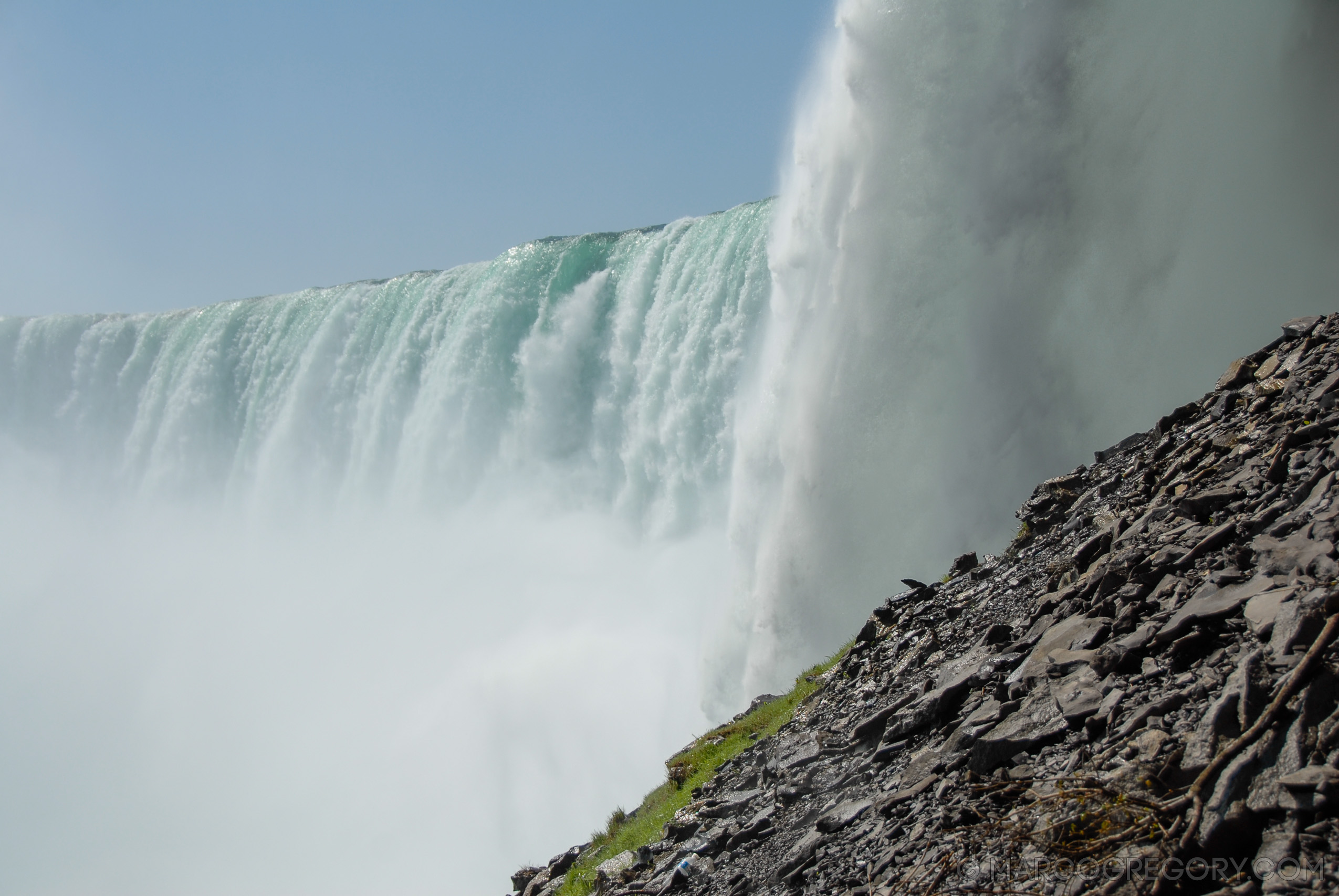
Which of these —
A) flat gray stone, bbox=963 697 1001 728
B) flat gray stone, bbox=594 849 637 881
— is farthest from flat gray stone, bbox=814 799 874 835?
flat gray stone, bbox=594 849 637 881

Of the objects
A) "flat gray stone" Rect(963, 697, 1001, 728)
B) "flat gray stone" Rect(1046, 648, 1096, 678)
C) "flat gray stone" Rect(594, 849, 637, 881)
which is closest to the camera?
"flat gray stone" Rect(1046, 648, 1096, 678)

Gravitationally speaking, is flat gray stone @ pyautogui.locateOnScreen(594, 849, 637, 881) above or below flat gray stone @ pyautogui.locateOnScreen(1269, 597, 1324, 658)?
above

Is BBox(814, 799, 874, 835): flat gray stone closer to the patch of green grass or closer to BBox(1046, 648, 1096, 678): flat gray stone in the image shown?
BBox(1046, 648, 1096, 678): flat gray stone

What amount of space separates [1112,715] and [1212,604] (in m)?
0.76

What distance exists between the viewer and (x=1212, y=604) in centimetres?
425

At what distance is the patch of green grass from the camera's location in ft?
27.2

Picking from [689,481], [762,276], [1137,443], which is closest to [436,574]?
[689,481]

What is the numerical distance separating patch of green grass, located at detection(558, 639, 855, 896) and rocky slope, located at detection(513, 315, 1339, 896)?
0.54 meters

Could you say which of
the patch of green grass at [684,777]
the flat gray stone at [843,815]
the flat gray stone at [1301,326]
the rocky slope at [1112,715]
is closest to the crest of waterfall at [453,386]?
the patch of green grass at [684,777]

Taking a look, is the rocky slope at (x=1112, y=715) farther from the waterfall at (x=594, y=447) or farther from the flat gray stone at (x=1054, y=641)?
the waterfall at (x=594, y=447)

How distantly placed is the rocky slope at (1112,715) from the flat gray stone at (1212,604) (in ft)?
0.04

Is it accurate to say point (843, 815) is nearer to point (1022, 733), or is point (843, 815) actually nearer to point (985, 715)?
point (985, 715)

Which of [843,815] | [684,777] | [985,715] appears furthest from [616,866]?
[985,715]

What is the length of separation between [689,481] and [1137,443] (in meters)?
20.6
